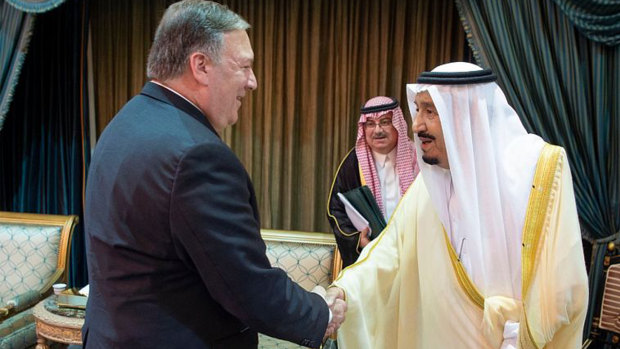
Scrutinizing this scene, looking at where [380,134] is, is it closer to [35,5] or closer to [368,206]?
[368,206]

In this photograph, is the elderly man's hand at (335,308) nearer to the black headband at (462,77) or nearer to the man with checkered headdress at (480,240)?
the man with checkered headdress at (480,240)

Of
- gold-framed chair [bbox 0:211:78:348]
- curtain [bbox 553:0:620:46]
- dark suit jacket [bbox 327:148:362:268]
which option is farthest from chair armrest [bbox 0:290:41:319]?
curtain [bbox 553:0:620:46]

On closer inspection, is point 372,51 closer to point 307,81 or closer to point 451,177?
point 307,81

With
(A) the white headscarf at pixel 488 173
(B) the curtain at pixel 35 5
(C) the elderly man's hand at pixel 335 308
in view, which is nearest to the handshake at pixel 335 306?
(C) the elderly man's hand at pixel 335 308

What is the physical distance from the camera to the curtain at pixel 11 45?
3328mm

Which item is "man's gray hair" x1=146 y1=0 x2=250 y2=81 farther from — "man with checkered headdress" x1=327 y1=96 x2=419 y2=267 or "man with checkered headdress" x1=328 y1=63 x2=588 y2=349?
"man with checkered headdress" x1=327 y1=96 x2=419 y2=267

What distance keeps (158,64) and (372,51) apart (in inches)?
102

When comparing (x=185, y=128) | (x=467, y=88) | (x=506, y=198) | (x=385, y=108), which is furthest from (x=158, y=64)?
(x=385, y=108)

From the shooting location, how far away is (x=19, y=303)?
289cm

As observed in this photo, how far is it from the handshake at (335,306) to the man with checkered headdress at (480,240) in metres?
0.02

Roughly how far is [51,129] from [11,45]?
2.53ft

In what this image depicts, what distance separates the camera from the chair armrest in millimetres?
2799

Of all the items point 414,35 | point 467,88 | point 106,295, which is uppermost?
point 414,35

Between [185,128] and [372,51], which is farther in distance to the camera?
[372,51]
